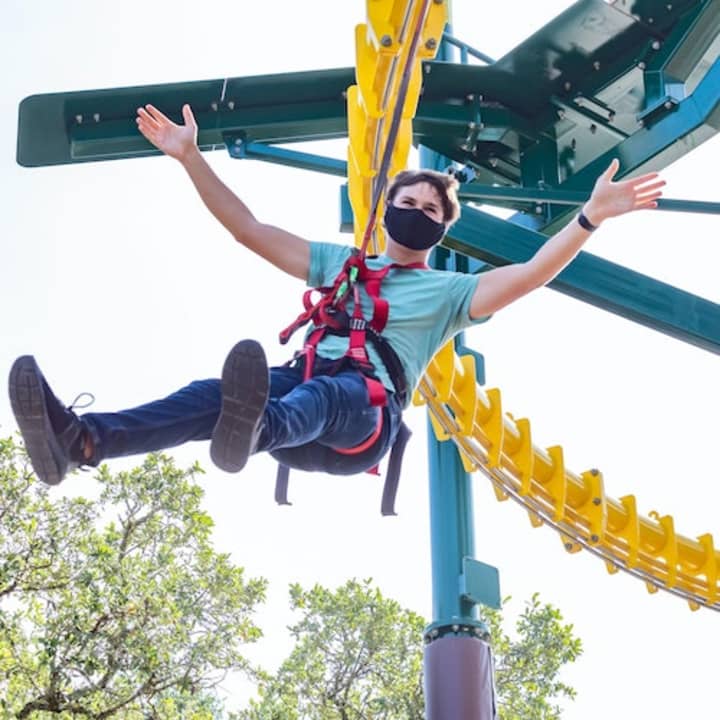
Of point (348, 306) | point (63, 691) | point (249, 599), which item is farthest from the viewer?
point (249, 599)

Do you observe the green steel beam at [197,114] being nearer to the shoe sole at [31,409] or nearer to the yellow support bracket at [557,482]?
the yellow support bracket at [557,482]

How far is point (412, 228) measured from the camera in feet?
9.02

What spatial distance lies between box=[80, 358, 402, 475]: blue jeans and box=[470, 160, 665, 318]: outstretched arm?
1.38 ft

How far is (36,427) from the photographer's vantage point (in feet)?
7.00

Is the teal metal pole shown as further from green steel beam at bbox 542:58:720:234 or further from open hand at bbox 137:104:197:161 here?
open hand at bbox 137:104:197:161

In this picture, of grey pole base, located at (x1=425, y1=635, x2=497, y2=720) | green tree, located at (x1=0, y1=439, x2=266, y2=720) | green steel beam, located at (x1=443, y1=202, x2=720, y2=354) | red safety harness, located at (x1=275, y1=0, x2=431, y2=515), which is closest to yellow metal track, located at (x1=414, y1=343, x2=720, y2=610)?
green steel beam, located at (x1=443, y1=202, x2=720, y2=354)

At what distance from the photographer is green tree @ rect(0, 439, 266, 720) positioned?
876cm

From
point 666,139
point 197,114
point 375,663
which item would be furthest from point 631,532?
point 375,663

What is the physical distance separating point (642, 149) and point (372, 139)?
198cm

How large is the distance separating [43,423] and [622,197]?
137cm

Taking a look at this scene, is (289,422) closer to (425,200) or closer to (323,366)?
(323,366)

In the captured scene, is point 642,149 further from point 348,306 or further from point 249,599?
→ point 249,599

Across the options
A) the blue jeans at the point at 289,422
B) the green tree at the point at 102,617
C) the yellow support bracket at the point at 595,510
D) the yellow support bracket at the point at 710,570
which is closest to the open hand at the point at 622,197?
the blue jeans at the point at 289,422

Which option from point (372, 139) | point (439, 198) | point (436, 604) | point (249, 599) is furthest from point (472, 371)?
point (249, 599)
